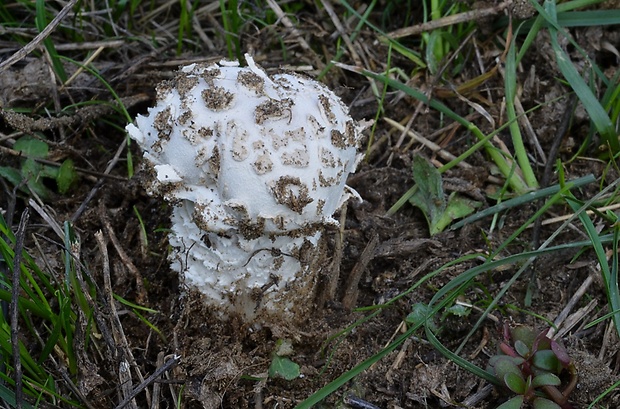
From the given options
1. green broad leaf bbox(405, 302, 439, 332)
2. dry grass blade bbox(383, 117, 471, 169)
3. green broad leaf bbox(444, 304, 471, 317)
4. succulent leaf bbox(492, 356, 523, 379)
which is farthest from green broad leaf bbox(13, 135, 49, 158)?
succulent leaf bbox(492, 356, 523, 379)

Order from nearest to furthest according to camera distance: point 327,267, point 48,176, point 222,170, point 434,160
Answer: point 222,170 → point 327,267 → point 48,176 → point 434,160

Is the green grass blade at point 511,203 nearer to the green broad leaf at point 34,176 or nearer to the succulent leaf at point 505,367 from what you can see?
the succulent leaf at point 505,367

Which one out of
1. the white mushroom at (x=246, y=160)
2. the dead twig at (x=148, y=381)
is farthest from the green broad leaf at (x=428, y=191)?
the dead twig at (x=148, y=381)

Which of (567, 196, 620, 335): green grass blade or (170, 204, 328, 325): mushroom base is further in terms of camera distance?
(170, 204, 328, 325): mushroom base

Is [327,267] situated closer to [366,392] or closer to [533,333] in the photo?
[366,392]

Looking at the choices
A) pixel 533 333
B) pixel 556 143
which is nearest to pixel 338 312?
pixel 533 333

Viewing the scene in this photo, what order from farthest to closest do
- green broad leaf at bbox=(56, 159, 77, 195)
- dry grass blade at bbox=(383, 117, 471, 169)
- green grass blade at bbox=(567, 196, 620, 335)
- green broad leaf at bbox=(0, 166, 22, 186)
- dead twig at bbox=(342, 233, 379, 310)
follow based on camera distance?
dry grass blade at bbox=(383, 117, 471, 169), green broad leaf at bbox=(56, 159, 77, 195), green broad leaf at bbox=(0, 166, 22, 186), dead twig at bbox=(342, 233, 379, 310), green grass blade at bbox=(567, 196, 620, 335)

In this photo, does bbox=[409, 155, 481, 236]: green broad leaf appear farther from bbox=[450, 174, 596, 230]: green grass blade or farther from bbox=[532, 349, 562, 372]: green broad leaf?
bbox=[532, 349, 562, 372]: green broad leaf
